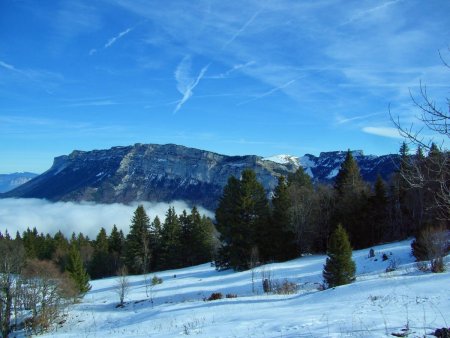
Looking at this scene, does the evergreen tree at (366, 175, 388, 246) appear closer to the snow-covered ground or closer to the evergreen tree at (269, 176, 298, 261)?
the evergreen tree at (269, 176, 298, 261)

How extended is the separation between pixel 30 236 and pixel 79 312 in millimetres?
62352

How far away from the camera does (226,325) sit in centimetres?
1158

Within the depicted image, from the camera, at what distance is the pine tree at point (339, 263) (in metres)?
23.3

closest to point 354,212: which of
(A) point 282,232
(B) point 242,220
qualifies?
(A) point 282,232

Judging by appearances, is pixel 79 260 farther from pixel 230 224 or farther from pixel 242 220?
pixel 242 220

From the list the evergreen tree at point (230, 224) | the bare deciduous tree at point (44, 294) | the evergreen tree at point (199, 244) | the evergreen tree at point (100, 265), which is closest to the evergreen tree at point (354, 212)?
the evergreen tree at point (230, 224)

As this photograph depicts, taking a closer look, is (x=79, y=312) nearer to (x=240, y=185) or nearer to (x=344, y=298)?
(x=240, y=185)

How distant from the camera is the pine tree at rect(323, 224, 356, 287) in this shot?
76.3ft

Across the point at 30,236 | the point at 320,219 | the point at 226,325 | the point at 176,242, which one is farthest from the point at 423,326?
the point at 30,236

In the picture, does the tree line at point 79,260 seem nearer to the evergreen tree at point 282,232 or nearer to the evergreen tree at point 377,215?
the evergreen tree at point 282,232

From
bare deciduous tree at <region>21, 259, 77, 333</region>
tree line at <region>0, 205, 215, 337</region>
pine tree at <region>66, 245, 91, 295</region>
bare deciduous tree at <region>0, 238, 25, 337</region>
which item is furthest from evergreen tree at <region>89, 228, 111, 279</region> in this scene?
bare deciduous tree at <region>21, 259, 77, 333</region>

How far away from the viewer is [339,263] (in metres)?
23.6

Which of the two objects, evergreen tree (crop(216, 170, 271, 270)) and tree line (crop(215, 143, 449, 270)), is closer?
evergreen tree (crop(216, 170, 271, 270))

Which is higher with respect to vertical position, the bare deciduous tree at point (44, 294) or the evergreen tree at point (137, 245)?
the evergreen tree at point (137, 245)
